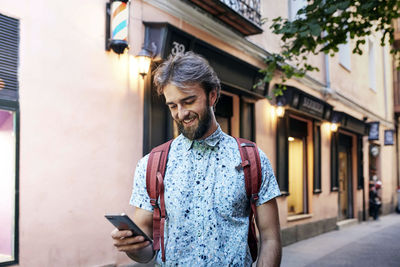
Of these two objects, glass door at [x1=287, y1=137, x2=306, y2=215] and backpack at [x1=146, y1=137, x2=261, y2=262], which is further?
glass door at [x1=287, y1=137, x2=306, y2=215]

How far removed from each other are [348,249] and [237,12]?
5788 mm

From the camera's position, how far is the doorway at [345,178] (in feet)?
49.9

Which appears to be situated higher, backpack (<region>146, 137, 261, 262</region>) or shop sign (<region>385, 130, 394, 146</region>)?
shop sign (<region>385, 130, 394, 146</region>)

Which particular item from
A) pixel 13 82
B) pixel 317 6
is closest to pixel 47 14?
pixel 13 82

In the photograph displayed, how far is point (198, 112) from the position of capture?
2.16 m

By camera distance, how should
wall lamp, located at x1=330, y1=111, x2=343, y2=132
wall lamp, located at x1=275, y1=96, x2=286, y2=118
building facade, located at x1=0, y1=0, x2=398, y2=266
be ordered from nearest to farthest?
building facade, located at x1=0, y1=0, x2=398, y2=266 < wall lamp, located at x1=275, y1=96, x2=286, y2=118 < wall lamp, located at x1=330, y1=111, x2=343, y2=132

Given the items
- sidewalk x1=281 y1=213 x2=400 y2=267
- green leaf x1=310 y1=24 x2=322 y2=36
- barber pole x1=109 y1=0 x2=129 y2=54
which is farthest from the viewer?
sidewalk x1=281 y1=213 x2=400 y2=267

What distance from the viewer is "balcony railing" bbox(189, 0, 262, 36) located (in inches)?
288

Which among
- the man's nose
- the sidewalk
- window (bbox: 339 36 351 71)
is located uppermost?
window (bbox: 339 36 351 71)

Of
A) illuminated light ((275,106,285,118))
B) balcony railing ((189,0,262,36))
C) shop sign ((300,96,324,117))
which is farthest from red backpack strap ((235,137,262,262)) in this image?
shop sign ((300,96,324,117))

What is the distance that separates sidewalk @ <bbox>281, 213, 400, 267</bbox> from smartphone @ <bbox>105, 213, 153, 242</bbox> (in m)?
6.49

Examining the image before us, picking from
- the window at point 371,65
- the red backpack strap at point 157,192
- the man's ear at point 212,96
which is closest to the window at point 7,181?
the red backpack strap at point 157,192

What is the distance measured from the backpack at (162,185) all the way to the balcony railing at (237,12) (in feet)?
17.6

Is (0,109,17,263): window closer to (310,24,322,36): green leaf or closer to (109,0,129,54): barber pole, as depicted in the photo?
(109,0,129,54): barber pole
